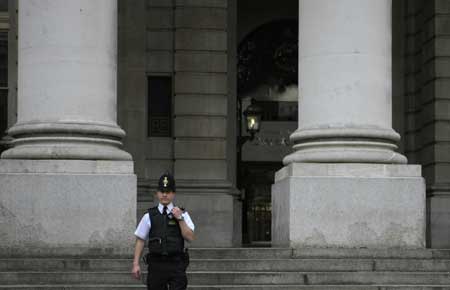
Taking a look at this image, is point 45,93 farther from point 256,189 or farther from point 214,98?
point 256,189

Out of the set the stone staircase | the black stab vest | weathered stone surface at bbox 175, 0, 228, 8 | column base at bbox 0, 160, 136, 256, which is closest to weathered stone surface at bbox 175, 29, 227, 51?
weathered stone surface at bbox 175, 0, 228, 8

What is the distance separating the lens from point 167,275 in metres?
11.9

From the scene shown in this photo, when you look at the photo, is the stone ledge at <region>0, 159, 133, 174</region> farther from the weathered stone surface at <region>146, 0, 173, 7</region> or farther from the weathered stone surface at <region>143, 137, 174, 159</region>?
the weathered stone surface at <region>146, 0, 173, 7</region>

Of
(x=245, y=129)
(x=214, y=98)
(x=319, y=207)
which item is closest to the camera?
(x=319, y=207)

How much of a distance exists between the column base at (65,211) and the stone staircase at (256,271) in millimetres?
731

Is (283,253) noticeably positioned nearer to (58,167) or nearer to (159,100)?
(58,167)

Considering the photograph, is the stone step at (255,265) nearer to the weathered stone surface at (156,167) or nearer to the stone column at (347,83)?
the stone column at (347,83)

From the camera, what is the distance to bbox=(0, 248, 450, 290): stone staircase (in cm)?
1534

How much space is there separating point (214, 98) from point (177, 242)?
14.2 m

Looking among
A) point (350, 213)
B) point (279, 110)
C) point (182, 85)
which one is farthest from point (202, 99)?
point (350, 213)

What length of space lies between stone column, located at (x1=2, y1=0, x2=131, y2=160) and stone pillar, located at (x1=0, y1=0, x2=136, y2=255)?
0.6 inches

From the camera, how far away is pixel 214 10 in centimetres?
2620

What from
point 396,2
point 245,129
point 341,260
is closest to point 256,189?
point 245,129

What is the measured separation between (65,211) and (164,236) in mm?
5596
